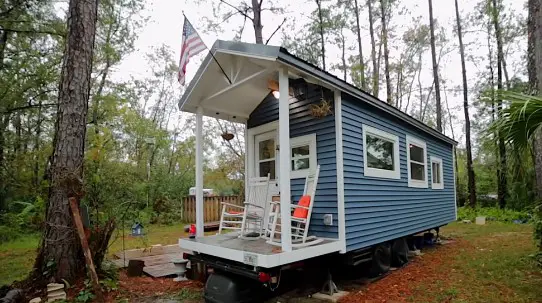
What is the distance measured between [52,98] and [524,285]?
10.7 metres

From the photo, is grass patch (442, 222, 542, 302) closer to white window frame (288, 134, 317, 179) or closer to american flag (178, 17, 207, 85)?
white window frame (288, 134, 317, 179)

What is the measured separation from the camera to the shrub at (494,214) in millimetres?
11227

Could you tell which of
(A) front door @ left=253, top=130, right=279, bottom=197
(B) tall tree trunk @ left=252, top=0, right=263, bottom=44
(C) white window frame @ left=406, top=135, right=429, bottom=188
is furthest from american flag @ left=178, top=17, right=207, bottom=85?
(B) tall tree trunk @ left=252, top=0, right=263, bottom=44

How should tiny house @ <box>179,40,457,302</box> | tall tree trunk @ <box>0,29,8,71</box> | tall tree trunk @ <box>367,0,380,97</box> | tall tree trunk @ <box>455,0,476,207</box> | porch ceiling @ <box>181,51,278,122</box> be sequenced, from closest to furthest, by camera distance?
1. tiny house @ <box>179,40,457,302</box>
2. porch ceiling @ <box>181,51,278,122</box>
3. tall tree trunk @ <box>0,29,8,71</box>
4. tall tree trunk @ <box>455,0,476,207</box>
5. tall tree trunk @ <box>367,0,380,97</box>

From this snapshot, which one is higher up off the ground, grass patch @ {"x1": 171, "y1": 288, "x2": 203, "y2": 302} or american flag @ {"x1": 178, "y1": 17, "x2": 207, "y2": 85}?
american flag @ {"x1": 178, "y1": 17, "x2": 207, "y2": 85}

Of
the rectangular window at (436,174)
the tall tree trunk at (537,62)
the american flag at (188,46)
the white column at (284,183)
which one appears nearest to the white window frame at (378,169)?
the white column at (284,183)

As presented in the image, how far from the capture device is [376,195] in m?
4.91

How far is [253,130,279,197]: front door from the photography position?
17.0 ft

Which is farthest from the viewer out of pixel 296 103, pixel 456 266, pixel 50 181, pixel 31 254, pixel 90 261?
pixel 31 254

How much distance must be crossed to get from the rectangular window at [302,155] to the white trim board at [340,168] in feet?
1.49

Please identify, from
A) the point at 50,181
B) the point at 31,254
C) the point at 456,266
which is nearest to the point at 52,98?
the point at 31,254

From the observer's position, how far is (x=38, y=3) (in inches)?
288

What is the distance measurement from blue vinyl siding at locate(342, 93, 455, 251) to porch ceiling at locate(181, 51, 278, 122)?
132 cm

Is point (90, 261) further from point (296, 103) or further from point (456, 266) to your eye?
point (456, 266)
